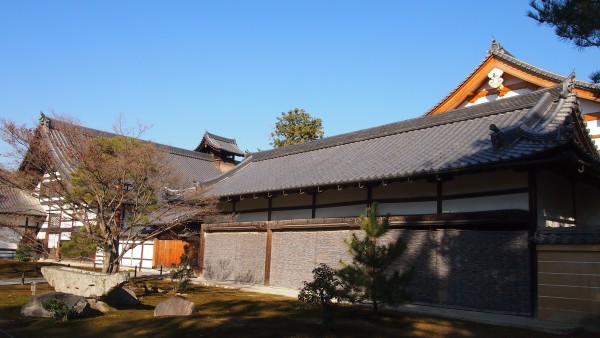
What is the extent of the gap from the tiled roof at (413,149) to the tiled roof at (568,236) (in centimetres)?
175

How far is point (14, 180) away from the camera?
13867 mm

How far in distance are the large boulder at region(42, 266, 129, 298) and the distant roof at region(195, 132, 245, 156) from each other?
3184cm

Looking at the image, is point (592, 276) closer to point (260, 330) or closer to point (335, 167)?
point (260, 330)

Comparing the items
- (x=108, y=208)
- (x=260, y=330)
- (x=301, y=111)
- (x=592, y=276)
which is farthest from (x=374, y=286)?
(x=301, y=111)

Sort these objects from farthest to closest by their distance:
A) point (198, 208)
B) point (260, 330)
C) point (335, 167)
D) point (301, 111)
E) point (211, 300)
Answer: point (301, 111), point (198, 208), point (335, 167), point (211, 300), point (260, 330)

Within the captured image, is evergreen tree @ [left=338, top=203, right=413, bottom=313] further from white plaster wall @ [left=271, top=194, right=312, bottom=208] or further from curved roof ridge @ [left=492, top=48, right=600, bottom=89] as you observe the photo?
curved roof ridge @ [left=492, top=48, right=600, bottom=89]

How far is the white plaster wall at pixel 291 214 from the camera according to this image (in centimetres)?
1685

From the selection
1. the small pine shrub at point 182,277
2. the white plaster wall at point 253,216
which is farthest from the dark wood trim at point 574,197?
the small pine shrub at point 182,277

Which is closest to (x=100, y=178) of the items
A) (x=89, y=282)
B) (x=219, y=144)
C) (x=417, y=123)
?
(x=89, y=282)

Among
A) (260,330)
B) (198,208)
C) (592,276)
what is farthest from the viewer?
(198,208)

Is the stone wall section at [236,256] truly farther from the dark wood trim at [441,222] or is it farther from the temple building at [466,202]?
the dark wood trim at [441,222]

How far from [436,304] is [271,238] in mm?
7203

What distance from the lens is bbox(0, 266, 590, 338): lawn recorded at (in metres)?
8.46

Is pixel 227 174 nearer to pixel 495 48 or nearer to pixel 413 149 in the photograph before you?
pixel 413 149
